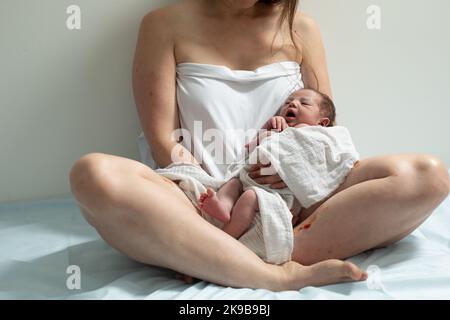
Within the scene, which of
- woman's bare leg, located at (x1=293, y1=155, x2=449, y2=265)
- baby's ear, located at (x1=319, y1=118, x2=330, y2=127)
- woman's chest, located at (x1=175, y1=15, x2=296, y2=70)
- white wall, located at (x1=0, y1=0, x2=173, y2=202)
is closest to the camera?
woman's bare leg, located at (x1=293, y1=155, x2=449, y2=265)

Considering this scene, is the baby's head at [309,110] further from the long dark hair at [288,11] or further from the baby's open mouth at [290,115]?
the long dark hair at [288,11]

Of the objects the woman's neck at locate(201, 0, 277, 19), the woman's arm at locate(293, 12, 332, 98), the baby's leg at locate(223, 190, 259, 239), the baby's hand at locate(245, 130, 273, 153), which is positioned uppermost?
the woman's neck at locate(201, 0, 277, 19)

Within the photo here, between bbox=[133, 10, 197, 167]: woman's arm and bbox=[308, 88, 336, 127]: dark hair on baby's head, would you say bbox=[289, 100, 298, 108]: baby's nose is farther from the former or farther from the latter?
bbox=[133, 10, 197, 167]: woman's arm

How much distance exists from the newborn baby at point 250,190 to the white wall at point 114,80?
45cm

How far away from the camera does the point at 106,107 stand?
1.80 m

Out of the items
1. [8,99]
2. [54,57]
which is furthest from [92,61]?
[8,99]

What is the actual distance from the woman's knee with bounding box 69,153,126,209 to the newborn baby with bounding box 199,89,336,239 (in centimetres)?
20

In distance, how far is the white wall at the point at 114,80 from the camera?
1745mm

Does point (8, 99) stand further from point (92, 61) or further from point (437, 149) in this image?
point (437, 149)

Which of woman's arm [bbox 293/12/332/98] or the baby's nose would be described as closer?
the baby's nose

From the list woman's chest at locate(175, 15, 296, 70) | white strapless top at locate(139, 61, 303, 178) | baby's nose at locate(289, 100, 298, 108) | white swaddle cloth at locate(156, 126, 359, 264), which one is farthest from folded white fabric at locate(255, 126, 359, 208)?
woman's chest at locate(175, 15, 296, 70)

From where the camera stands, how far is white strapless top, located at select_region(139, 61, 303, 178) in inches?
61.4

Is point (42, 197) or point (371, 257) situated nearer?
point (371, 257)

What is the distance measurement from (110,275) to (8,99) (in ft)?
2.30
